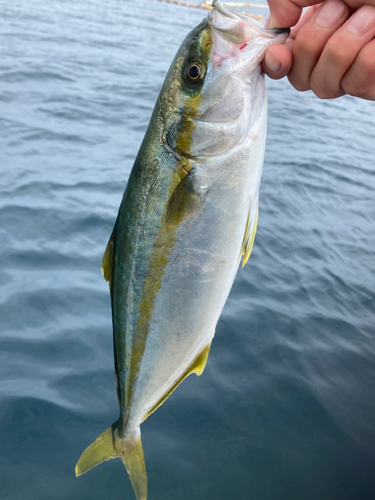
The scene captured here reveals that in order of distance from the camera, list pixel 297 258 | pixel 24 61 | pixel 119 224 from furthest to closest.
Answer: pixel 24 61 → pixel 297 258 → pixel 119 224

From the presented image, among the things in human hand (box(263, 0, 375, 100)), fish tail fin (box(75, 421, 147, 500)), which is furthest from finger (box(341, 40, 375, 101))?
→ fish tail fin (box(75, 421, 147, 500))

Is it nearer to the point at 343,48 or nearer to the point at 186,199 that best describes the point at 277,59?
the point at 343,48

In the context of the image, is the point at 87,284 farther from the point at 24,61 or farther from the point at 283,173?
the point at 24,61

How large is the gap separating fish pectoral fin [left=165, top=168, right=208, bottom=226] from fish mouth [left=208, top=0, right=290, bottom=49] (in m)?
0.52

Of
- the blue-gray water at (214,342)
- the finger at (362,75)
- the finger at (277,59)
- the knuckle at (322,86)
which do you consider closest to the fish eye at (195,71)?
the finger at (277,59)

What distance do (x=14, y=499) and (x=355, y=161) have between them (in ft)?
30.7

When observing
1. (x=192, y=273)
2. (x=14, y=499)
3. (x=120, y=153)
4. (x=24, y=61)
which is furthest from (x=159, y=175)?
(x=24, y=61)

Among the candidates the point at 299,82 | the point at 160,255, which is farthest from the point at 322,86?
the point at 160,255

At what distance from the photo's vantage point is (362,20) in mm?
1510

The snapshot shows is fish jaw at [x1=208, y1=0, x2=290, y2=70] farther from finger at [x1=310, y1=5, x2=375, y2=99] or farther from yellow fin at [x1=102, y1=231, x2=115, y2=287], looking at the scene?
yellow fin at [x1=102, y1=231, x2=115, y2=287]

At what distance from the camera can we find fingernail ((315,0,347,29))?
5.08 ft

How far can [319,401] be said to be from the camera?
3.76m

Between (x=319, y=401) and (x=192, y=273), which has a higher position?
(x=192, y=273)

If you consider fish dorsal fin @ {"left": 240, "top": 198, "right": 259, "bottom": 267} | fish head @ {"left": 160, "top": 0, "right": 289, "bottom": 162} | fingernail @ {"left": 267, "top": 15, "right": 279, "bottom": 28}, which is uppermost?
fingernail @ {"left": 267, "top": 15, "right": 279, "bottom": 28}
